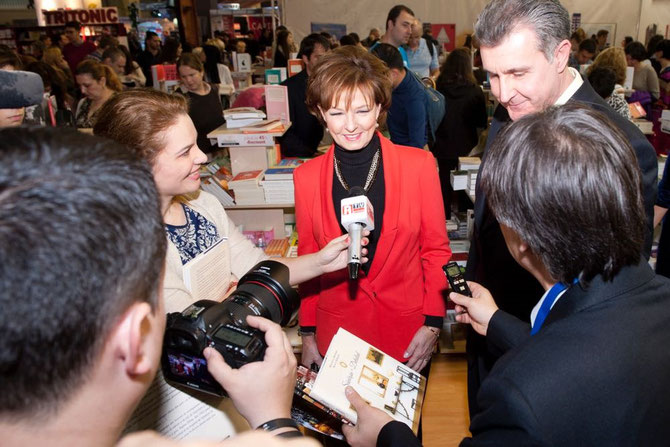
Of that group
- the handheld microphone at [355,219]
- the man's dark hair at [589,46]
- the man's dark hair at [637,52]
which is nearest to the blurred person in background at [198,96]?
the handheld microphone at [355,219]

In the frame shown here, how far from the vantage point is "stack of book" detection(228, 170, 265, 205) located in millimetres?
3039

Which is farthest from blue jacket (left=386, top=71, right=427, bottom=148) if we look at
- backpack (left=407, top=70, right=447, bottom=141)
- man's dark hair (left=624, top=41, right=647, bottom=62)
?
man's dark hair (left=624, top=41, right=647, bottom=62)

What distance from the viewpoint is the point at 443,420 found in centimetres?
279

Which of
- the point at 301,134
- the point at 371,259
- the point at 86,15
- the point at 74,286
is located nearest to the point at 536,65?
the point at 371,259

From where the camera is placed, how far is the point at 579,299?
965 millimetres

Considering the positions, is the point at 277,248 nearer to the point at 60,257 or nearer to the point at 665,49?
the point at 60,257

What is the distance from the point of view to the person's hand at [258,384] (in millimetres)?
906

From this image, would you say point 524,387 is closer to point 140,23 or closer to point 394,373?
point 394,373

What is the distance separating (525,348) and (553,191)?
0.30 meters

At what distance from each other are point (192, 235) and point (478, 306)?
897 millimetres

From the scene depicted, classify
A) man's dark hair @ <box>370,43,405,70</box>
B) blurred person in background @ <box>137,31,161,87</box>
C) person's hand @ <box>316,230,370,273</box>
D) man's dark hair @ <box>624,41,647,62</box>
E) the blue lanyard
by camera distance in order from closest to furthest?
the blue lanyard, person's hand @ <box>316,230,370,273</box>, man's dark hair @ <box>370,43,405,70</box>, man's dark hair @ <box>624,41,647,62</box>, blurred person in background @ <box>137,31,161,87</box>

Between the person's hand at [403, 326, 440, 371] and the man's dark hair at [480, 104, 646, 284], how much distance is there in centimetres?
92

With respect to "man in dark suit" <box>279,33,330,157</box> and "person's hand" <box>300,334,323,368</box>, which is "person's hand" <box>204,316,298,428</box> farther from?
"man in dark suit" <box>279,33,330,157</box>

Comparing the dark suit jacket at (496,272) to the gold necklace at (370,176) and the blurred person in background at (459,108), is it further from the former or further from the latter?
the blurred person in background at (459,108)
